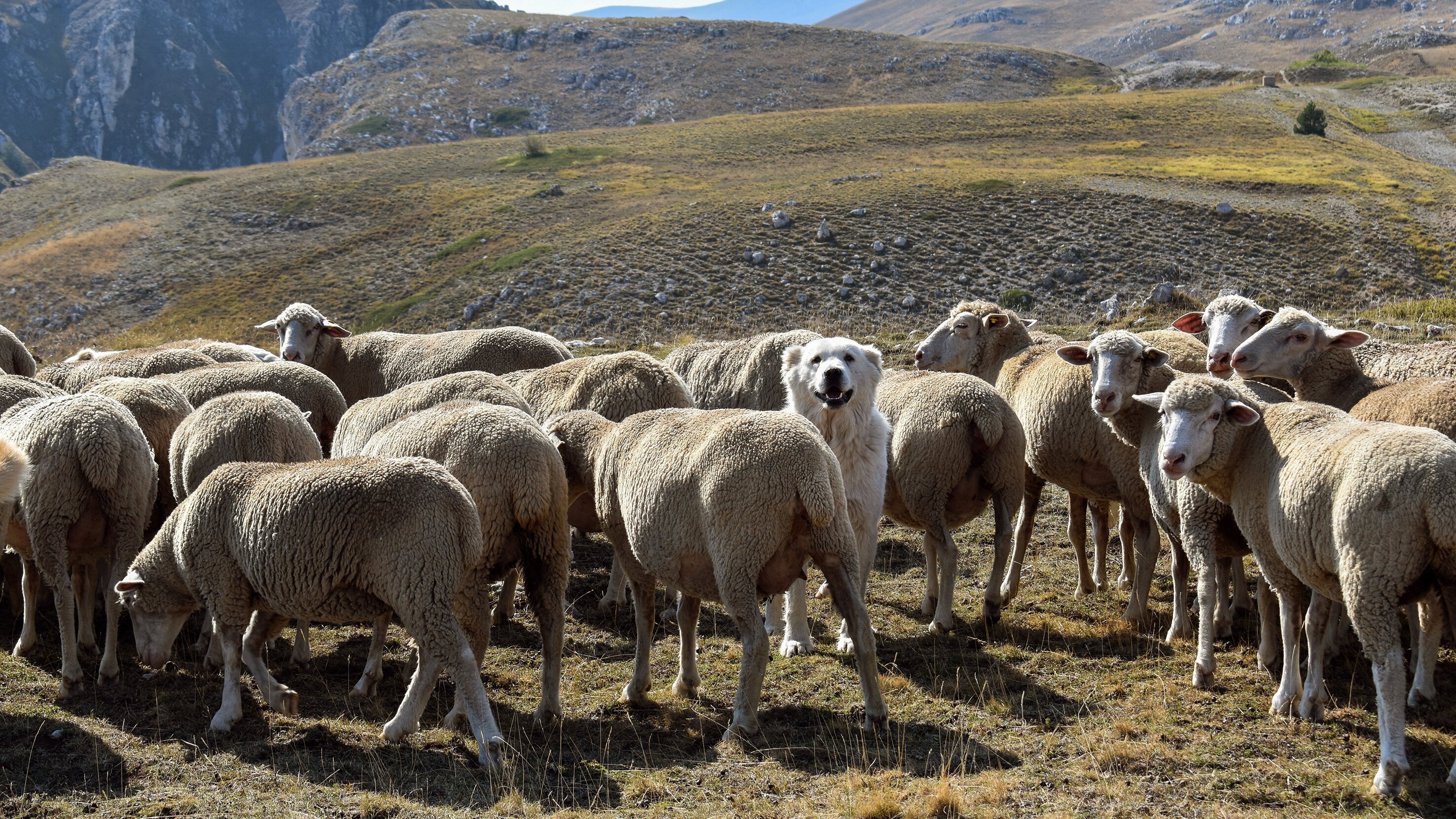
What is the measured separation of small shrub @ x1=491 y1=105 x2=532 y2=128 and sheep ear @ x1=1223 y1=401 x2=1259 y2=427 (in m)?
106

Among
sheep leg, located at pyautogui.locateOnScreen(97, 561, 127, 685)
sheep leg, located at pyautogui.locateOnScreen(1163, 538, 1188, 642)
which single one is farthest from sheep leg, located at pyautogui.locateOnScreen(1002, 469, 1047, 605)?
sheep leg, located at pyautogui.locateOnScreen(97, 561, 127, 685)

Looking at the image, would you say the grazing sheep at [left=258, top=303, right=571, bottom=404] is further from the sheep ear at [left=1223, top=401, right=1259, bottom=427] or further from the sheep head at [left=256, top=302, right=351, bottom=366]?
the sheep ear at [left=1223, top=401, right=1259, bottom=427]

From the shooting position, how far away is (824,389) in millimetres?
8484

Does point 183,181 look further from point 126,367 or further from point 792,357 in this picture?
point 792,357

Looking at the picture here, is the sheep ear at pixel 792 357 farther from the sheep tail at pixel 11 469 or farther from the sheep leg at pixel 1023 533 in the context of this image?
the sheep tail at pixel 11 469

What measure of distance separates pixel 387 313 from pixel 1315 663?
37.0 metres

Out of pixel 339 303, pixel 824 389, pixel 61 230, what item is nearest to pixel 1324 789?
pixel 824 389

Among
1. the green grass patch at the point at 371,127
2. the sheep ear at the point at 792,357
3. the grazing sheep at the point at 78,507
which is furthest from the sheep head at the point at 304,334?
the green grass patch at the point at 371,127

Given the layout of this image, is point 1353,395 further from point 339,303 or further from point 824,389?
point 339,303

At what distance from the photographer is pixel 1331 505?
597cm

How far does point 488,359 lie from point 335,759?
26.1ft

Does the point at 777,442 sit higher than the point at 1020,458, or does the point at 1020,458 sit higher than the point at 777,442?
the point at 777,442

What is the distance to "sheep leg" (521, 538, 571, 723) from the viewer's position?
7.18 m

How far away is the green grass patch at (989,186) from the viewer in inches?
1705
